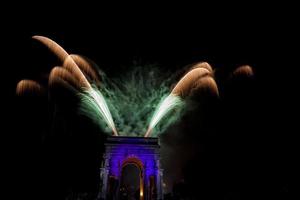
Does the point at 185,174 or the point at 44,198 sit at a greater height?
the point at 185,174

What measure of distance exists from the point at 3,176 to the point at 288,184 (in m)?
41.9

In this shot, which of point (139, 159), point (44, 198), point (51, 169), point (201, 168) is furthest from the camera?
point (201, 168)

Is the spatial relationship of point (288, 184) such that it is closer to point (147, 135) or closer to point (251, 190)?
point (251, 190)

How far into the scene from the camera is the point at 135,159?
1563 inches

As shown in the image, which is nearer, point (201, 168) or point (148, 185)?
point (148, 185)

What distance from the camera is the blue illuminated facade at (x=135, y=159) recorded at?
3550 cm

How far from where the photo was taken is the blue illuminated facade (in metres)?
35.5

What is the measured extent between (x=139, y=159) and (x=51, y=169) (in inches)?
674

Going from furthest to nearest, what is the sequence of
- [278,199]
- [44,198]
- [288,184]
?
[44,198]
[288,184]
[278,199]

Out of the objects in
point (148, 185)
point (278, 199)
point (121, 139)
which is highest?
point (121, 139)

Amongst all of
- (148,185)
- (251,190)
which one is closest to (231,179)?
(251,190)

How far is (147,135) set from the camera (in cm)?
4066

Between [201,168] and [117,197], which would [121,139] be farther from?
[201,168]

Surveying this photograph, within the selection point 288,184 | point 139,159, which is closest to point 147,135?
point 139,159
